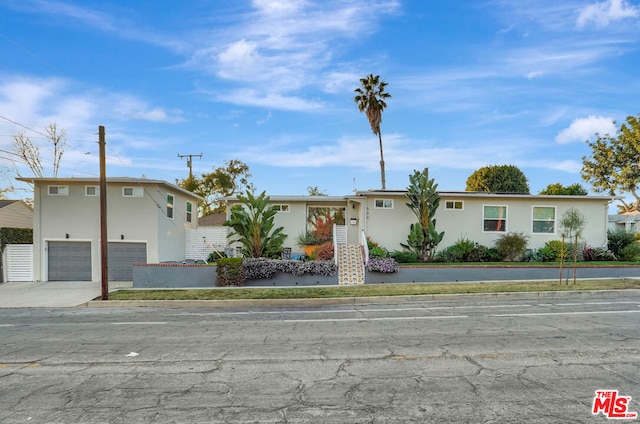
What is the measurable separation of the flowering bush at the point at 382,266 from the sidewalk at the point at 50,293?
1102cm

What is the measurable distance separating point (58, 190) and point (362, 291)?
16125 millimetres

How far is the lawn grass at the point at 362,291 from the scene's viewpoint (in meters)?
13.6

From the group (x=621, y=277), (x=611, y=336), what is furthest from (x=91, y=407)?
(x=621, y=277)

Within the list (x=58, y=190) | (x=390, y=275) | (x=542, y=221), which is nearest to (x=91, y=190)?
(x=58, y=190)

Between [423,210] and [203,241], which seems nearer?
[423,210]

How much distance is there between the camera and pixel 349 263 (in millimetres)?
18562

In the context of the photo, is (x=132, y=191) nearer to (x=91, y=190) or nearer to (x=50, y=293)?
(x=91, y=190)

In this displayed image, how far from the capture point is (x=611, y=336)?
7488mm

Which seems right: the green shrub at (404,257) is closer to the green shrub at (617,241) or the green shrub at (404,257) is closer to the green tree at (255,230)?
the green tree at (255,230)

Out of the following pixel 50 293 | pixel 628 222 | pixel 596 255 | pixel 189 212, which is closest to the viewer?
pixel 50 293

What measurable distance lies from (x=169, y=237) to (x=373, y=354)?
56.3 feet

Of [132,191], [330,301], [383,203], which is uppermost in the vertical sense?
[132,191]

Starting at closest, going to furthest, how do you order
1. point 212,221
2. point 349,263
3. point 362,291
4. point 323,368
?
point 323,368 < point 362,291 < point 349,263 < point 212,221

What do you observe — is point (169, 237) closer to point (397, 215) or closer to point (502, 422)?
point (397, 215)
